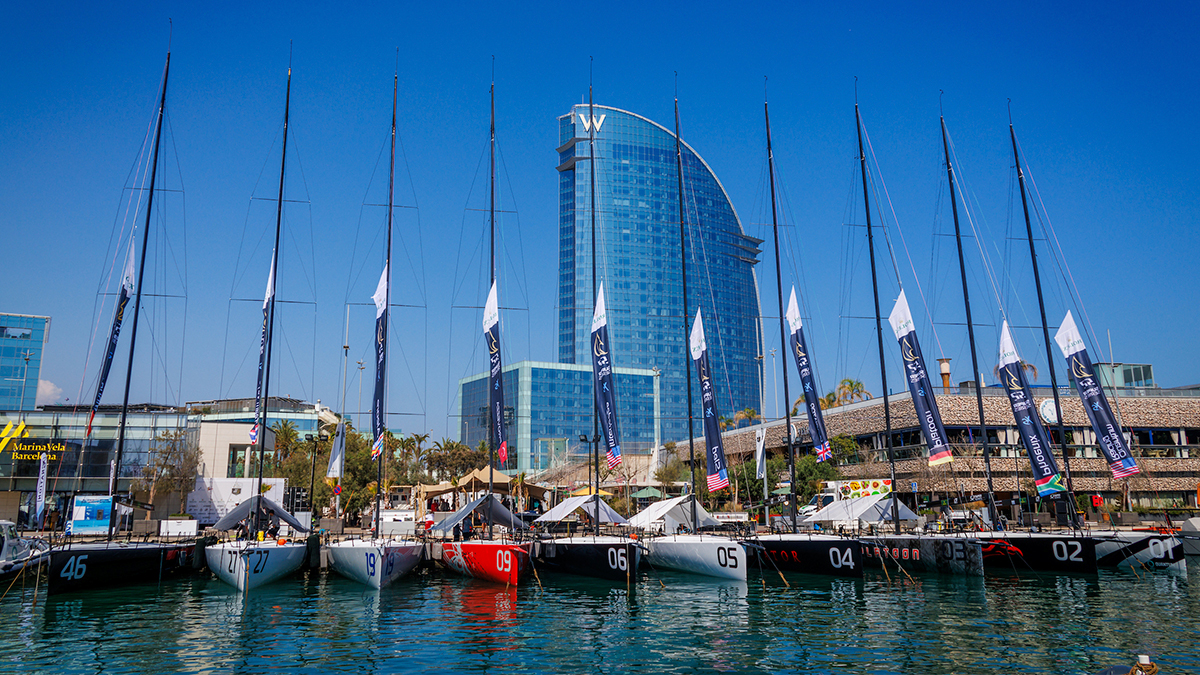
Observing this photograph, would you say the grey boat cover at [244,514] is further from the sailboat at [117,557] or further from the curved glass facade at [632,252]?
the curved glass facade at [632,252]

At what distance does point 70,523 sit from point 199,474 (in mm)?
21953

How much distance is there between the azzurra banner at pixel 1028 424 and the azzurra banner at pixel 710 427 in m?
14.1

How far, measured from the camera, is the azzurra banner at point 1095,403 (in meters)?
34.3

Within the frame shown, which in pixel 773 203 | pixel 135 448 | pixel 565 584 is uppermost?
pixel 773 203

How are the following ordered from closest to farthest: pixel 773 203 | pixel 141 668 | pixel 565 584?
pixel 141 668, pixel 565 584, pixel 773 203

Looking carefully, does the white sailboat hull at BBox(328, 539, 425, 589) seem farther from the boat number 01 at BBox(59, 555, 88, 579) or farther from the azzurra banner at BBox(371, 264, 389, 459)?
the boat number 01 at BBox(59, 555, 88, 579)

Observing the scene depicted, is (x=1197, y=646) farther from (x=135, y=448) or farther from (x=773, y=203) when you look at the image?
(x=135, y=448)

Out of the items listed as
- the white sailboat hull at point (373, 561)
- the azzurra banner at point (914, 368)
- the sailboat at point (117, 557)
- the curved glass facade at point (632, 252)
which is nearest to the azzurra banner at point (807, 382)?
the azzurra banner at point (914, 368)

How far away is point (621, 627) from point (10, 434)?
50488 millimetres

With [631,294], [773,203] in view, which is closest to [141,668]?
[773,203]

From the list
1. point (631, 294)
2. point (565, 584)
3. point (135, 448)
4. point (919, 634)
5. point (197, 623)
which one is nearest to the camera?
point (919, 634)

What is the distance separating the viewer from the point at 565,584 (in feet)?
99.3

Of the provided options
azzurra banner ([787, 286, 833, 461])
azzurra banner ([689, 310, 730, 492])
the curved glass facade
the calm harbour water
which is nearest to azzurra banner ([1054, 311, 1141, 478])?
the calm harbour water

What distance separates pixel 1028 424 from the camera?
36719 millimetres
